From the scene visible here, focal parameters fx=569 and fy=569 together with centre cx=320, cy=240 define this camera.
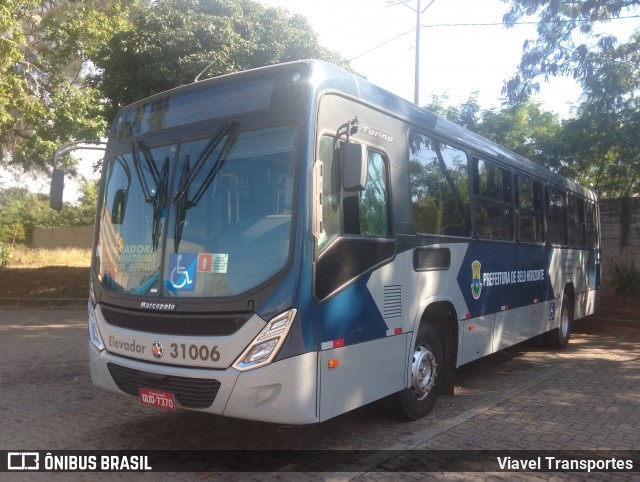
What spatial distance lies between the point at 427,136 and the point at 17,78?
9.93 meters

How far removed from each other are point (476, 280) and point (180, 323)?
367 cm

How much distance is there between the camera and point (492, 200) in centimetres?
723

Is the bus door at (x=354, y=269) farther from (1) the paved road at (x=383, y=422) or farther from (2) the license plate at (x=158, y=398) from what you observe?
(2) the license plate at (x=158, y=398)

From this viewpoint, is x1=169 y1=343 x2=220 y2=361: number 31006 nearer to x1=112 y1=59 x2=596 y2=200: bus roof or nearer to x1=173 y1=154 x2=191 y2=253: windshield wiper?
x1=173 y1=154 x2=191 y2=253: windshield wiper

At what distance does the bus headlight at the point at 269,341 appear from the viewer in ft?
13.1

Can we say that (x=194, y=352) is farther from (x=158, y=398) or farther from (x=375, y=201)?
(x=375, y=201)

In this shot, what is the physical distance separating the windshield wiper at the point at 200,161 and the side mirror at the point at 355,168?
99cm

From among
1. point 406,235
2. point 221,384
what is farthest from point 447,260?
point 221,384

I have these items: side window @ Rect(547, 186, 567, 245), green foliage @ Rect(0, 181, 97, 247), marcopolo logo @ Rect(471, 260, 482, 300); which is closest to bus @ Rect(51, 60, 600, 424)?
marcopolo logo @ Rect(471, 260, 482, 300)

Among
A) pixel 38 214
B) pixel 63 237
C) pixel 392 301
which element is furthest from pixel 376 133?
pixel 38 214

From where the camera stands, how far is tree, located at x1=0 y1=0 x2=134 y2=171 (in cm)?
1208

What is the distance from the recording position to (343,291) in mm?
4395

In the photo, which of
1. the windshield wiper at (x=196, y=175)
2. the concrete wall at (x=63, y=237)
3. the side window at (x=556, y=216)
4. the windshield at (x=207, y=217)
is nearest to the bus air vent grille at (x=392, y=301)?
the windshield at (x=207, y=217)

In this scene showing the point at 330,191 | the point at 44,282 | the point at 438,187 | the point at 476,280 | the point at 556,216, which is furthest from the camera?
the point at 44,282
